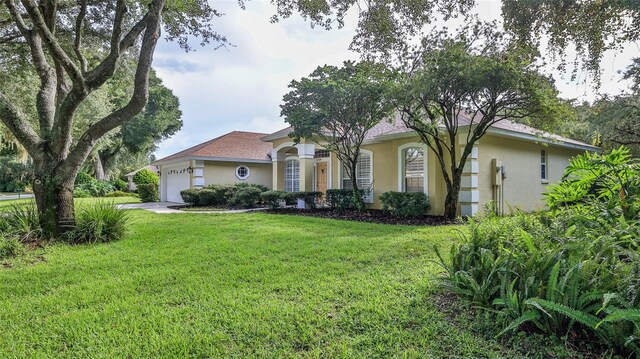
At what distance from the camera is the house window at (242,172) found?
63.3ft

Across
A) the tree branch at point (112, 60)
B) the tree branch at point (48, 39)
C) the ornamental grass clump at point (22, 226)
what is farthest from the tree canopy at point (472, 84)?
the ornamental grass clump at point (22, 226)

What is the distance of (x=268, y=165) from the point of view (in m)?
20.1

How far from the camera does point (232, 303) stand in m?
3.66

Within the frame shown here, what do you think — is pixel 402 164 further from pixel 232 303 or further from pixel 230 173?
pixel 230 173

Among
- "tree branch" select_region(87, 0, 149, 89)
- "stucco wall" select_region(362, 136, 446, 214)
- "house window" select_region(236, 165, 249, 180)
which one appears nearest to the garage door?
"house window" select_region(236, 165, 249, 180)

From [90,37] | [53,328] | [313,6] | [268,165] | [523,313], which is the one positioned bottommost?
[53,328]

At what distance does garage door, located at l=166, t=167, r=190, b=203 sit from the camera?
1925 centimetres

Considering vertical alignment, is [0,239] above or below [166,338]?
above

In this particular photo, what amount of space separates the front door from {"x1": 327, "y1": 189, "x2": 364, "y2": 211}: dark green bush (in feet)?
7.70

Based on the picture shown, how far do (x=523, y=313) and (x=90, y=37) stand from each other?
13.2 metres

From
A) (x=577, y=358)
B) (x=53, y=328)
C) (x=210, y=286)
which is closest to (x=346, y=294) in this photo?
(x=210, y=286)

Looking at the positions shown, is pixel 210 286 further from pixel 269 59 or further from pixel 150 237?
pixel 269 59

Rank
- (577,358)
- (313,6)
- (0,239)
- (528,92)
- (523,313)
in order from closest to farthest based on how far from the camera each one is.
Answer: (577,358) < (523,313) < (0,239) < (313,6) < (528,92)

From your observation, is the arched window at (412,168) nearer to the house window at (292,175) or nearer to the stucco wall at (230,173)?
the house window at (292,175)
